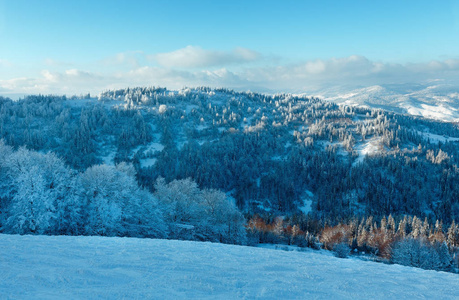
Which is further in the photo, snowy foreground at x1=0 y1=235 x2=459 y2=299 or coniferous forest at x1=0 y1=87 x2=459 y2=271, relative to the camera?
coniferous forest at x1=0 y1=87 x2=459 y2=271

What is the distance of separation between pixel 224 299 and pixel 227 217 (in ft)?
145

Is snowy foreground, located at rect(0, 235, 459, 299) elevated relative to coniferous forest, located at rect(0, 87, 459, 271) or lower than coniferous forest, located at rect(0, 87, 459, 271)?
elevated

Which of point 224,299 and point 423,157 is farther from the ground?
point 224,299

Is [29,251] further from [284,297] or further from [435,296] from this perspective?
[435,296]

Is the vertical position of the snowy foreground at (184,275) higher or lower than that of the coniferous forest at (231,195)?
higher

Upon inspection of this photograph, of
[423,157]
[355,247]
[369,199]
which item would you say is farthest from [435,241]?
[423,157]

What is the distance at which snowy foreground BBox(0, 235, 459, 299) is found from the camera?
1158 cm

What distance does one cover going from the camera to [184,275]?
14.0m

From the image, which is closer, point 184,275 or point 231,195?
point 184,275

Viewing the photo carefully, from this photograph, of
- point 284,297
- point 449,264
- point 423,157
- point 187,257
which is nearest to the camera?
point 284,297

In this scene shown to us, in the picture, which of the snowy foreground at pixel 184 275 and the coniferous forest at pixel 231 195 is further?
the coniferous forest at pixel 231 195

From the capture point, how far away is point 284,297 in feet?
40.4

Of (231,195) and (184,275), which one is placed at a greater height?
(184,275)

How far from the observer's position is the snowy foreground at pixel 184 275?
11578 mm
